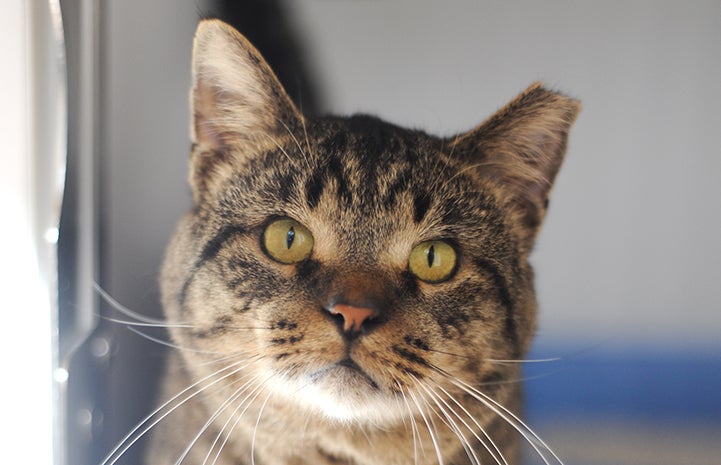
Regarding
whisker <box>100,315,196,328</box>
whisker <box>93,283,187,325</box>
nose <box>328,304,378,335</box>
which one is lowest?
whisker <box>100,315,196,328</box>

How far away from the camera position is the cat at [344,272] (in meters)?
0.78

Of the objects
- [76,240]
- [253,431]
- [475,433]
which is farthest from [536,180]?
[76,240]

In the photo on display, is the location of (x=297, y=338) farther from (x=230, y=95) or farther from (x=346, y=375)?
(x=230, y=95)

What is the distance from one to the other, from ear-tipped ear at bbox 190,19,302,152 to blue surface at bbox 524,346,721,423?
505mm

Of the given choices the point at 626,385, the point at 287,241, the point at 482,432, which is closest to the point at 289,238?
the point at 287,241

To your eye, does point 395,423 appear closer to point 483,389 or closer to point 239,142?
point 483,389

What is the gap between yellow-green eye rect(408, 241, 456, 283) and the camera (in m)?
0.82

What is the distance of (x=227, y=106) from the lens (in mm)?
889

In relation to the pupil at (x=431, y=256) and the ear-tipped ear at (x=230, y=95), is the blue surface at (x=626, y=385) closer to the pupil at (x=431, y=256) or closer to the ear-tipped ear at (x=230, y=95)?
the pupil at (x=431, y=256)

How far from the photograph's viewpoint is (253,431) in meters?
0.87

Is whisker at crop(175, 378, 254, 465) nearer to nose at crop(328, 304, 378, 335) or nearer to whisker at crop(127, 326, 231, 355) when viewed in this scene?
whisker at crop(127, 326, 231, 355)

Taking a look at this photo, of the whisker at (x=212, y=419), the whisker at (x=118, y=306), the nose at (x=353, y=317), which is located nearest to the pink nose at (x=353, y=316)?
the nose at (x=353, y=317)

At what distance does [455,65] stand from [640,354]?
48 centimetres

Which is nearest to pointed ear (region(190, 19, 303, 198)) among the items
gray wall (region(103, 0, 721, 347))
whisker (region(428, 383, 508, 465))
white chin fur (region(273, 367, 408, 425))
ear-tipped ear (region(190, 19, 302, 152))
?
ear-tipped ear (region(190, 19, 302, 152))
